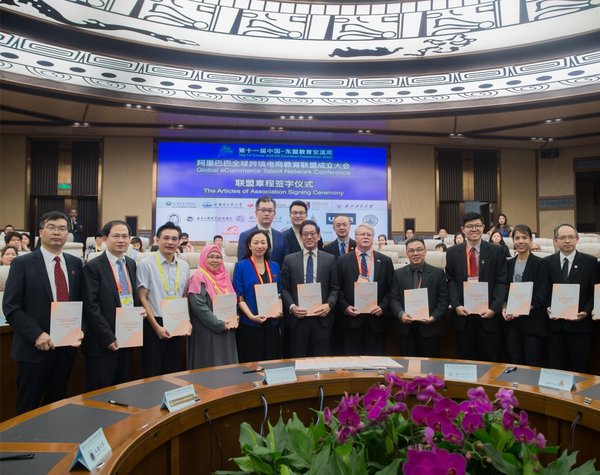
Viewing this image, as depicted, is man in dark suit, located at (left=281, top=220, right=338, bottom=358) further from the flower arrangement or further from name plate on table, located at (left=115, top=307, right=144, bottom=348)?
the flower arrangement

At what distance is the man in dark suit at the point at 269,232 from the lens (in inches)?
→ 122

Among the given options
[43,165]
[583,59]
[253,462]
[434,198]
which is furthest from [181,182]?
[253,462]

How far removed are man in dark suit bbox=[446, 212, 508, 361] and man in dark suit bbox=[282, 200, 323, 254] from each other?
114cm

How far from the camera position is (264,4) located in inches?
229

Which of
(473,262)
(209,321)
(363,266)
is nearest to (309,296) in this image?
(363,266)

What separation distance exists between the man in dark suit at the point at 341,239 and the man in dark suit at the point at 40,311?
6.19ft

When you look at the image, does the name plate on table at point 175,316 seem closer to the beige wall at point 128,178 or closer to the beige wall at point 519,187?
the beige wall at point 128,178

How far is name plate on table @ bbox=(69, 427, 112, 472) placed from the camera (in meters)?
1.11

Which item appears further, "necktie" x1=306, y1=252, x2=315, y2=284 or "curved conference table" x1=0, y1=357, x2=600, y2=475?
"necktie" x1=306, y1=252, x2=315, y2=284

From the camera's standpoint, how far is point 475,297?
292 centimetres

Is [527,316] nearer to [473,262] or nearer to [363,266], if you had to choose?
[473,262]

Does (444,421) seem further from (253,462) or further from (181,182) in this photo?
(181,182)

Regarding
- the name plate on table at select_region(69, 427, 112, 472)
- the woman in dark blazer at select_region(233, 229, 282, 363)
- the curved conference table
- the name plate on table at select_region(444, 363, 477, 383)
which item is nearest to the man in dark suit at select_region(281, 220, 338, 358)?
the woman in dark blazer at select_region(233, 229, 282, 363)

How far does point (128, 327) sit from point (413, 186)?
378 inches
